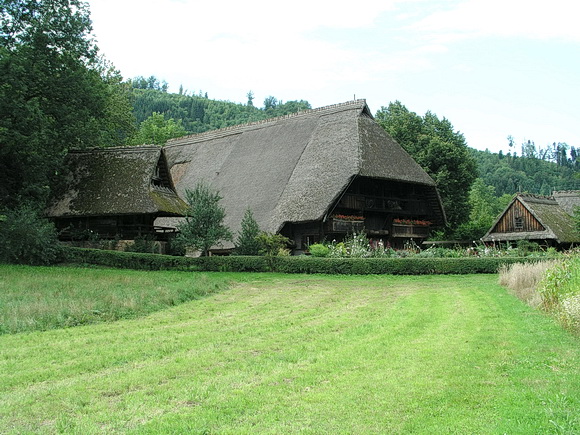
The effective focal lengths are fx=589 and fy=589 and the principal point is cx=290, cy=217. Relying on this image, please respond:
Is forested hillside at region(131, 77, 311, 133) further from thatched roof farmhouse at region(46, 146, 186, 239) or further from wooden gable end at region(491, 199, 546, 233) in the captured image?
thatched roof farmhouse at region(46, 146, 186, 239)

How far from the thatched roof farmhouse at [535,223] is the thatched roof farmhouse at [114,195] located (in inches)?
963

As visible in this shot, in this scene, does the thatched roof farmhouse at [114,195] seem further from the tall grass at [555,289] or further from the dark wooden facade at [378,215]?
the tall grass at [555,289]

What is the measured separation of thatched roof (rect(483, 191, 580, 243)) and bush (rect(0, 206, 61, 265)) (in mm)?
31458

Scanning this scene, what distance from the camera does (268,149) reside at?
4081 centimetres

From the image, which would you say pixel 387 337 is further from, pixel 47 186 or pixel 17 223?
pixel 47 186

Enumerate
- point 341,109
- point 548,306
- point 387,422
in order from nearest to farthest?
point 387,422 → point 548,306 → point 341,109

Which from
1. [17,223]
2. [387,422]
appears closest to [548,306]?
[387,422]

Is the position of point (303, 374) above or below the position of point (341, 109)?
below

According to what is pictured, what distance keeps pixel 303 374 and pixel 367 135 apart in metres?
29.2

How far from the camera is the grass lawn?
5840 mm

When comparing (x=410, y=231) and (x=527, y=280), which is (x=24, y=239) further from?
(x=410, y=231)

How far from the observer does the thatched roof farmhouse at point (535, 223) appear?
40.9m

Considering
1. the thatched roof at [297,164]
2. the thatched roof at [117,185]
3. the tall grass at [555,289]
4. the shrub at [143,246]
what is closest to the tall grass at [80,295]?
the shrub at [143,246]

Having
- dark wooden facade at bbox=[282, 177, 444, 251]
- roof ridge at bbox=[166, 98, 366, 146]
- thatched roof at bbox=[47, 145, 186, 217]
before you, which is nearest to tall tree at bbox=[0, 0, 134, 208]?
thatched roof at bbox=[47, 145, 186, 217]
